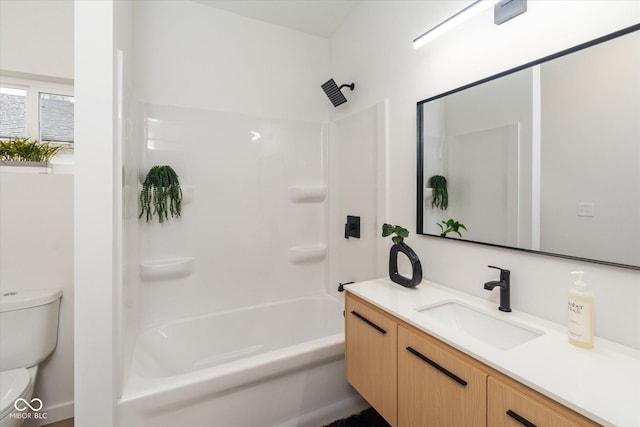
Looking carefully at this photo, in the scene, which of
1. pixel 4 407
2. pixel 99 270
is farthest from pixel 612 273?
pixel 4 407

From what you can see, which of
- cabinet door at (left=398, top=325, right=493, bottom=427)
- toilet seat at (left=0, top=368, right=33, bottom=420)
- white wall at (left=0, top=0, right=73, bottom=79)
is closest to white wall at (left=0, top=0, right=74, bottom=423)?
white wall at (left=0, top=0, right=73, bottom=79)

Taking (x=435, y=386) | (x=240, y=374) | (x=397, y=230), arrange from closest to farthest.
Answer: (x=435, y=386) < (x=240, y=374) < (x=397, y=230)

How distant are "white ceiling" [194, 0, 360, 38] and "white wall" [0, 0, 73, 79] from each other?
84cm

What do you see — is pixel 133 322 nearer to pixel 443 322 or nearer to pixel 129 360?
pixel 129 360

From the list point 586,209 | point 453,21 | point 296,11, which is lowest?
point 586,209

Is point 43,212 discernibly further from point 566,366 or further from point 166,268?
point 566,366

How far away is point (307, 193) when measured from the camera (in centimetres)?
245

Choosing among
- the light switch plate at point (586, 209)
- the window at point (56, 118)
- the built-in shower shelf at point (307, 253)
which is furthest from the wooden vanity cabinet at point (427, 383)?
the window at point (56, 118)

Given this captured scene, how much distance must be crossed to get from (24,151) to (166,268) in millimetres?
1053

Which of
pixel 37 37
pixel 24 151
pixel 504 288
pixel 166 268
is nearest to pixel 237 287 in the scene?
pixel 166 268

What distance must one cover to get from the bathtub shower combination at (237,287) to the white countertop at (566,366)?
2.81ft

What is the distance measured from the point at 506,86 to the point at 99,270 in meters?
1.85

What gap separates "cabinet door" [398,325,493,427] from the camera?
87 centimetres

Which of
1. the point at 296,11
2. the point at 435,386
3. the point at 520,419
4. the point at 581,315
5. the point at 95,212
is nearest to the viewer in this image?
the point at 520,419
